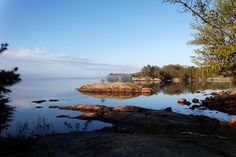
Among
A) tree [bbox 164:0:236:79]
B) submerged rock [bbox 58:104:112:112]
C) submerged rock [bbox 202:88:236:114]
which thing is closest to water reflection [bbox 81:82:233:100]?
submerged rock [bbox 58:104:112:112]

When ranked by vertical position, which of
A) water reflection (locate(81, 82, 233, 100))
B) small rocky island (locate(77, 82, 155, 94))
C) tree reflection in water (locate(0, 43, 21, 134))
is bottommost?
water reflection (locate(81, 82, 233, 100))

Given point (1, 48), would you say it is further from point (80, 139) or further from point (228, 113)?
point (228, 113)

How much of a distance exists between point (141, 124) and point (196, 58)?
14.9m

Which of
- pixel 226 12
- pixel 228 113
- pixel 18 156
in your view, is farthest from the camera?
pixel 228 113

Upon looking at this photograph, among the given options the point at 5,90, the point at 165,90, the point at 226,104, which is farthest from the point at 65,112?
the point at 165,90

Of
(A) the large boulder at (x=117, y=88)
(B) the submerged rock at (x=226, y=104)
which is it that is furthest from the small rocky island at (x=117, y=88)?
(B) the submerged rock at (x=226, y=104)

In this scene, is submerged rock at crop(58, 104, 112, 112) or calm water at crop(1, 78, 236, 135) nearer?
calm water at crop(1, 78, 236, 135)

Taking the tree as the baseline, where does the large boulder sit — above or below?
below

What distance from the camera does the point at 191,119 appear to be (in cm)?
3262

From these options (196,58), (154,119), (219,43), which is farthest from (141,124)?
(219,43)

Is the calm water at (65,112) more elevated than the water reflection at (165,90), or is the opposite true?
the water reflection at (165,90)

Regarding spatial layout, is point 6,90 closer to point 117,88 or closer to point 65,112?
point 65,112

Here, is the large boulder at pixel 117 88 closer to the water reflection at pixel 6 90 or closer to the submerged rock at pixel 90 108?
the submerged rock at pixel 90 108

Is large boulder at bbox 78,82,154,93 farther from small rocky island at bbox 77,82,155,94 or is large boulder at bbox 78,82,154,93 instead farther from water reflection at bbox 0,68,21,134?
water reflection at bbox 0,68,21,134
